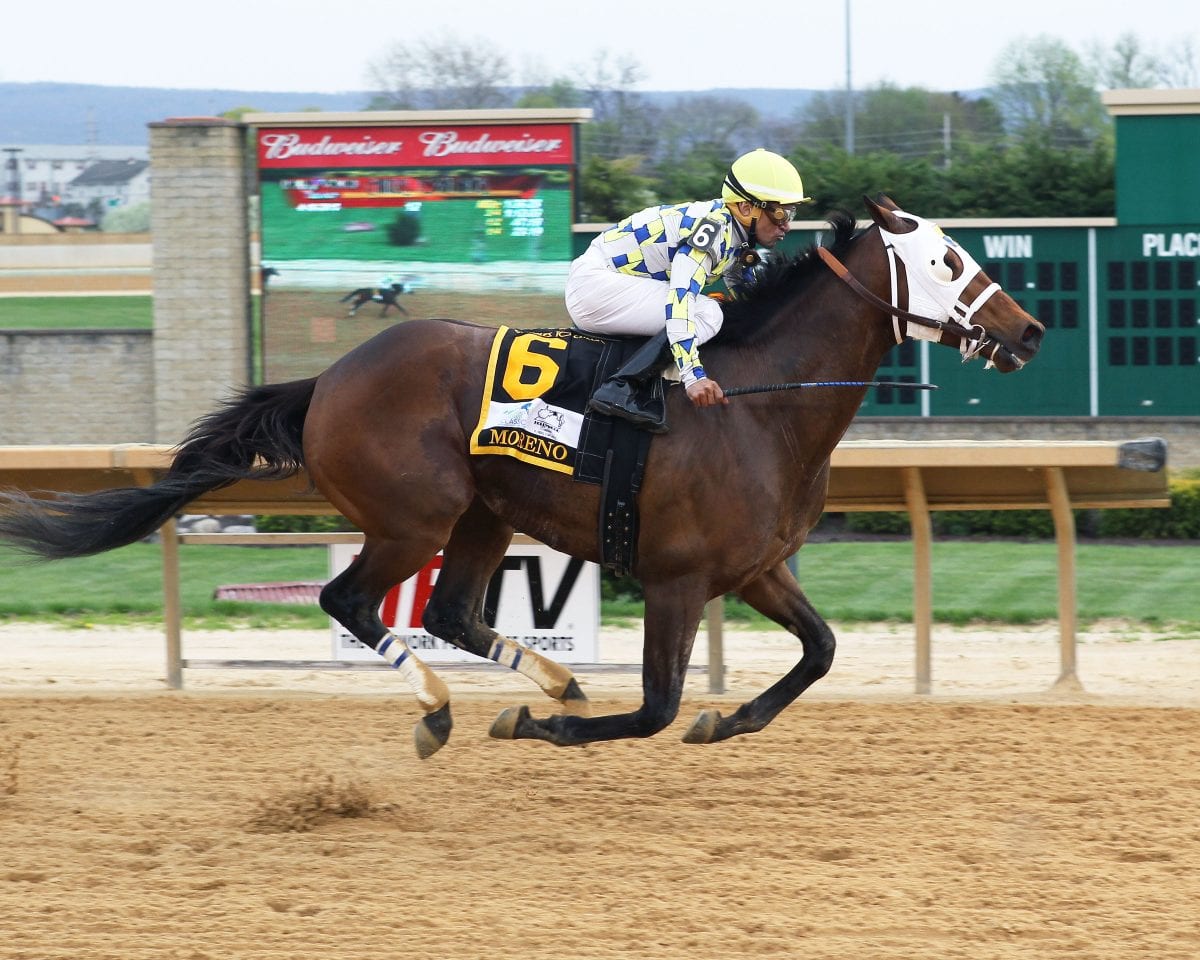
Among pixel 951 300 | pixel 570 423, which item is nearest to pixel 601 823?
pixel 570 423

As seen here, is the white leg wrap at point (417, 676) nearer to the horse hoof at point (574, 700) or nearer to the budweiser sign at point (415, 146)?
the horse hoof at point (574, 700)

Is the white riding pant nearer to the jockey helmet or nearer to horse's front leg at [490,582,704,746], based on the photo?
→ the jockey helmet

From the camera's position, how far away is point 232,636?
8.64 m

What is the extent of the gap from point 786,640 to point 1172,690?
2.24 m

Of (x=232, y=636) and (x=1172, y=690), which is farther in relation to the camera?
(x=232, y=636)

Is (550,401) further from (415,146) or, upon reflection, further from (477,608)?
(415,146)

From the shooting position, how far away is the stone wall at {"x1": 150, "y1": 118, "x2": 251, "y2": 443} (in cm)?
1462

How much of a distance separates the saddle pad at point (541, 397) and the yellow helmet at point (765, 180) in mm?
645

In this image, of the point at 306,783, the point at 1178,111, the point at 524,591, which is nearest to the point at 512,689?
the point at 524,591

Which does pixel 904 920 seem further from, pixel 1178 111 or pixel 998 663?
pixel 1178 111

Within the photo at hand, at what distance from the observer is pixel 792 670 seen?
207 inches

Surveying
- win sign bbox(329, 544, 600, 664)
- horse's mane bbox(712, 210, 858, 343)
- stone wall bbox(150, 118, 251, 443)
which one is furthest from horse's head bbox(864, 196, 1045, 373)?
stone wall bbox(150, 118, 251, 443)

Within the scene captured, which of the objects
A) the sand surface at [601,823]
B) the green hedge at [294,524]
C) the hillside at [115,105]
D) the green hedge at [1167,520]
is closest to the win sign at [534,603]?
the sand surface at [601,823]

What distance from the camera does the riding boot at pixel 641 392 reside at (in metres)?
4.90
